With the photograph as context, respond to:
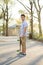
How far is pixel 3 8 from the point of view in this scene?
4897 cm

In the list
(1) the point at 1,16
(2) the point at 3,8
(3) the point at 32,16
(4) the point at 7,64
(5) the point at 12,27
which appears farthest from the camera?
(5) the point at 12,27

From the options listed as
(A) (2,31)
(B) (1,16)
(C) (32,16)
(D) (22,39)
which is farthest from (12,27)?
(D) (22,39)

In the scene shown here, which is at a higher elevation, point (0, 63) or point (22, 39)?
point (22, 39)

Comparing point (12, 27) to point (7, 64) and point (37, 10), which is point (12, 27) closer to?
point (37, 10)

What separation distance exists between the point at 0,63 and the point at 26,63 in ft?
2.88

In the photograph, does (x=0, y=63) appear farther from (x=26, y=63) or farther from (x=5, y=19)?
(x=5, y=19)

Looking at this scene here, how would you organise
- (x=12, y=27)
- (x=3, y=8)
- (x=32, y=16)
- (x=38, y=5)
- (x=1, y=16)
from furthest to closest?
(x=12, y=27), (x=1, y=16), (x=3, y=8), (x=32, y=16), (x=38, y=5)

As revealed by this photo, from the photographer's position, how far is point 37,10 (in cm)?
2639

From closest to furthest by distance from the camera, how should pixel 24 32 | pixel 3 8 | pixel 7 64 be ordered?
1. pixel 7 64
2. pixel 24 32
3. pixel 3 8

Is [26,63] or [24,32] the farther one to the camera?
[24,32]

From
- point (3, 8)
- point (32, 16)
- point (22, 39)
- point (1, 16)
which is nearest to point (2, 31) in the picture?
point (1, 16)

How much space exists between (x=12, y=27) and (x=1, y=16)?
17.8 m

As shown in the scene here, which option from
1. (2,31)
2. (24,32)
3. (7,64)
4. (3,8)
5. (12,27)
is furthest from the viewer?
(12,27)

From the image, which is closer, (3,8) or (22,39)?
(22,39)
